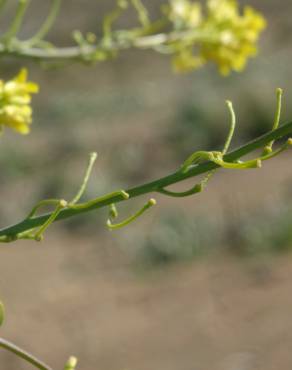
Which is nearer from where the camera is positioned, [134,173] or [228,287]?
[228,287]

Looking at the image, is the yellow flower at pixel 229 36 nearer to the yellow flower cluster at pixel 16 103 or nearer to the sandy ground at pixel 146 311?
the yellow flower cluster at pixel 16 103

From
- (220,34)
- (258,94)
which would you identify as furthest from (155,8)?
(220,34)

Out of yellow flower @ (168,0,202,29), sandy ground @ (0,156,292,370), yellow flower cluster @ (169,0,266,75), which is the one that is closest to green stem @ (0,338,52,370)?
yellow flower cluster @ (169,0,266,75)

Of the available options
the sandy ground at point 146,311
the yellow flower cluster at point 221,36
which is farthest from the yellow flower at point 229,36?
the sandy ground at point 146,311

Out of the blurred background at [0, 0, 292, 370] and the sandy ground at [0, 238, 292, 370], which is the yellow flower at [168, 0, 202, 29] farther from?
the sandy ground at [0, 238, 292, 370]

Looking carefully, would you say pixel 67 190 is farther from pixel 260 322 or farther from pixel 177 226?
pixel 260 322

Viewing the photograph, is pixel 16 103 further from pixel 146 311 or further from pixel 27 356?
pixel 146 311

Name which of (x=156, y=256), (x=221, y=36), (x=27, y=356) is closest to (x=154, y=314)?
(x=156, y=256)

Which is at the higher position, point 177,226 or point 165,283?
point 177,226
